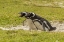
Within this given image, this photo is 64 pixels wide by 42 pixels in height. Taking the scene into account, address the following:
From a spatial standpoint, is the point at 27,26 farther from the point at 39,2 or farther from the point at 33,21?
the point at 39,2

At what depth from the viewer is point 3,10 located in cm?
2698

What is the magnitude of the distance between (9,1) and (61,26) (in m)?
15.3

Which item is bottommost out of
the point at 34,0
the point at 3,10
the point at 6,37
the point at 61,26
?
the point at 34,0

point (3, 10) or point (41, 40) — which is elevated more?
point (41, 40)

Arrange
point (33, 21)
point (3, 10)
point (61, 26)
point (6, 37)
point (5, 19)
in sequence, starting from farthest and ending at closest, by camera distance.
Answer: point (3, 10) < point (5, 19) < point (61, 26) < point (33, 21) < point (6, 37)

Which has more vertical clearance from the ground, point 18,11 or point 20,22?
→ point 20,22

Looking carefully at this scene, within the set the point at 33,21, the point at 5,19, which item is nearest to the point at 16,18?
the point at 5,19

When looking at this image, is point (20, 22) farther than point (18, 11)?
No

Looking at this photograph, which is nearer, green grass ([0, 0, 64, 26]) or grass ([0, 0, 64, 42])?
grass ([0, 0, 64, 42])

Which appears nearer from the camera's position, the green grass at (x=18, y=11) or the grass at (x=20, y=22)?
the grass at (x=20, y=22)

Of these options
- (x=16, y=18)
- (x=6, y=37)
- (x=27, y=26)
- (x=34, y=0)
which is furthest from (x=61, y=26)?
(x=34, y=0)

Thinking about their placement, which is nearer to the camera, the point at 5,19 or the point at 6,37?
the point at 6,37

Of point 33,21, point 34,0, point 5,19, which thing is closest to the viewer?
point 33,21

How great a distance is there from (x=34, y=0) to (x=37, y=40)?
23.9m
